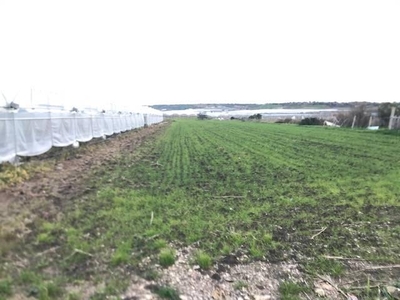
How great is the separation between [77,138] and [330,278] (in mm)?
14859

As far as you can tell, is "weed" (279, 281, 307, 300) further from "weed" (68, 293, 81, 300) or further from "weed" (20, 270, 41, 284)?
"weed" (20, 270, 41, 284)

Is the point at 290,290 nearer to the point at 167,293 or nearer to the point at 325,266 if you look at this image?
the point at 325,266

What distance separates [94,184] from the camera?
8258 mm

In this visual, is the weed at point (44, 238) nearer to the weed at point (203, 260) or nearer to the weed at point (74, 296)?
the weed at point (74, 296)

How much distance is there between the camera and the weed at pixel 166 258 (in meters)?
3.94

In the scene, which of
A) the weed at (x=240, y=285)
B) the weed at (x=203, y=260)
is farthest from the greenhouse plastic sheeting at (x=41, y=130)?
the weed at (x=240, y=285)

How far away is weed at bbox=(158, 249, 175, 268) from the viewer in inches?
155

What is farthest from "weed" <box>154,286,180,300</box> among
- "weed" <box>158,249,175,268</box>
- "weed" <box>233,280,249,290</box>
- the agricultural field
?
"weed" <box>233,280,249,290</box>

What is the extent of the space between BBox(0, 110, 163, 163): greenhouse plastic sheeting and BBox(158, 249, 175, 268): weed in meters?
7.34

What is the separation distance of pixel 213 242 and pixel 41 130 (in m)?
10.2

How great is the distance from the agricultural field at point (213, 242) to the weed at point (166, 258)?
14 millimetres

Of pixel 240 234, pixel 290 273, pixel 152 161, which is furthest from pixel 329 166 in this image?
pixel 290 273

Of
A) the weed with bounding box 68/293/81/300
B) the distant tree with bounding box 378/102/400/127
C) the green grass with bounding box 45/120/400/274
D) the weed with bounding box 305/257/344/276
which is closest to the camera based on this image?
the weed with bounding box 68/293/81/300

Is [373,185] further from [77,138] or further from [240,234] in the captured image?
[77,138]
